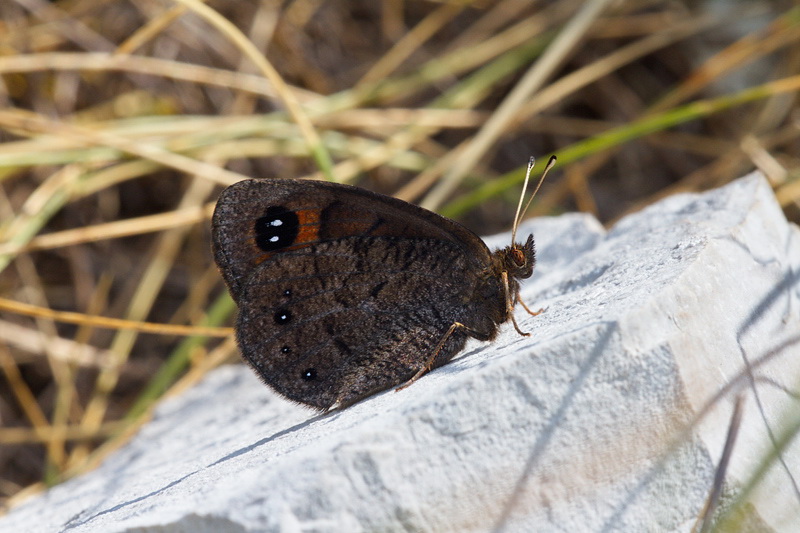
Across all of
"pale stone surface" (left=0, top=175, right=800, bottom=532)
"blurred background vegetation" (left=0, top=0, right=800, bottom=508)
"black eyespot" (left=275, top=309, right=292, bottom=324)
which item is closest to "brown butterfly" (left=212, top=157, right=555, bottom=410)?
"black eyespot" (left=275, top=309, right=292, bottom=324)

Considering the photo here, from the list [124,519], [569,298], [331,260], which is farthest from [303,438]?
[569,298]

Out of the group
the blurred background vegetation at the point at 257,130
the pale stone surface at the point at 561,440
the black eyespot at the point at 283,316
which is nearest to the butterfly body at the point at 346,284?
the black eyespot at the point at 283,316

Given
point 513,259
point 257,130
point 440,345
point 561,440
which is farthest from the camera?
point 257,130

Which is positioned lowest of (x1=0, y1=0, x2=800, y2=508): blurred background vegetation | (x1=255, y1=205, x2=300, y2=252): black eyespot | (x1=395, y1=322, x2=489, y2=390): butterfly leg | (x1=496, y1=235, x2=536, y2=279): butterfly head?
(x1=0, y1=0, x2=800, y2=508): blurred background vegetation

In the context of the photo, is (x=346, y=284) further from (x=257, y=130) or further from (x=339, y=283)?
(x=257, y=130)

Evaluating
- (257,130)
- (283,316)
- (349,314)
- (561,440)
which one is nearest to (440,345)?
(349,314)

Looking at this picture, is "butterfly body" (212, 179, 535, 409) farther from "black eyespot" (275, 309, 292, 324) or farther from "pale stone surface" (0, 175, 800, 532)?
"pale stone surface" (0, 175, 800, 532)

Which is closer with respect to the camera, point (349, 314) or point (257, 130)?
point (349, 314)
